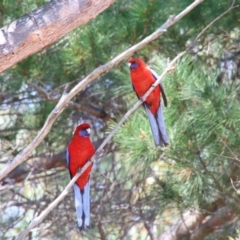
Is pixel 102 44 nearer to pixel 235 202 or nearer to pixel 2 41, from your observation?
pixel 235 202

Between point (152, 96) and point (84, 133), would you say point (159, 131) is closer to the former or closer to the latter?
point (152, 96)

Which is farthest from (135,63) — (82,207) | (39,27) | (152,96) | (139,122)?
(39,27)

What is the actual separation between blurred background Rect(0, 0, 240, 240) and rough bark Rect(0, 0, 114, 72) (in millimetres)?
965

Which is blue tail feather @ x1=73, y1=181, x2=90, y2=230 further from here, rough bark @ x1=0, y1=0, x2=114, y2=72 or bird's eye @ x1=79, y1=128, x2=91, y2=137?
rough bark @ x1=0, y1=0, x2=114, y2=72

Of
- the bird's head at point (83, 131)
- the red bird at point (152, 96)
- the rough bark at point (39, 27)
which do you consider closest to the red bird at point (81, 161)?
the bird's head at point (83, 131)

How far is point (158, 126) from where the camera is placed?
344cm

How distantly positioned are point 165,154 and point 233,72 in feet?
3.38

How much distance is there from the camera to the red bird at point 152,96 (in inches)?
134

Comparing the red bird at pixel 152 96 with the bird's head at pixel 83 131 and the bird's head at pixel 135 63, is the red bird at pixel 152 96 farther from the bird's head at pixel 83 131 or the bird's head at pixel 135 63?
the bird's head at pixel 83 131

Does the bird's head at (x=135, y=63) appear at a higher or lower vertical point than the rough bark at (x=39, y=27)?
lower

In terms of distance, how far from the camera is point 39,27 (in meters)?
2.62

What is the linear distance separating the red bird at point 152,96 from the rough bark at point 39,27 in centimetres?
92

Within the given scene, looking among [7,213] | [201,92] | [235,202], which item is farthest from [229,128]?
[7,213]

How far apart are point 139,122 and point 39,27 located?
117 centimetres
